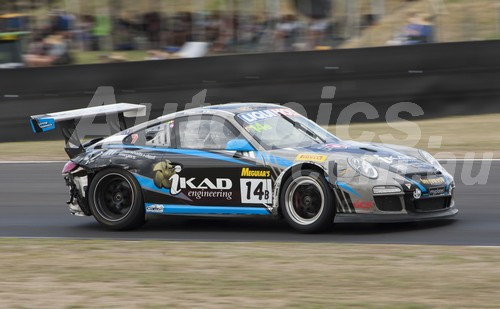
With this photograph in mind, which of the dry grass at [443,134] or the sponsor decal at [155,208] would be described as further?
the dry grass at [443,134]

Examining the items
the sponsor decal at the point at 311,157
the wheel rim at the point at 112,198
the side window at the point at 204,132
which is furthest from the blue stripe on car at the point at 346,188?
the wheel rim at the point at 112,198

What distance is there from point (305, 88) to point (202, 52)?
204 cm

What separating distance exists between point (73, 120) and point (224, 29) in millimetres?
6988

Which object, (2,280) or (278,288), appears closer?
(278,288)

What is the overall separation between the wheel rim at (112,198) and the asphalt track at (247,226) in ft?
0.65

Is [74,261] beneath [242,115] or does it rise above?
beneath

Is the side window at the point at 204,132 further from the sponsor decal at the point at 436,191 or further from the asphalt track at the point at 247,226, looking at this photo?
the sponsor decal at the point at 436,191

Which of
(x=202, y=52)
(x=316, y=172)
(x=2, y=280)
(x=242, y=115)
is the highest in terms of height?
(x=202, y=52)

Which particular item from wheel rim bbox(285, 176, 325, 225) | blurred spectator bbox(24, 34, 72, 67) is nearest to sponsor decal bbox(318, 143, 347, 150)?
wheel rim bbox(285, 176, 325, 225)

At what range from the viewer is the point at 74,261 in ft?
23.9

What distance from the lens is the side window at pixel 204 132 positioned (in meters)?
8.55

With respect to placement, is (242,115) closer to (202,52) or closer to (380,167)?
(380,167)

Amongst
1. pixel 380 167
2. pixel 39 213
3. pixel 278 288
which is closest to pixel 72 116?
pixel 39 213

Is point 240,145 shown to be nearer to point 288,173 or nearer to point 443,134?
point 288,173
